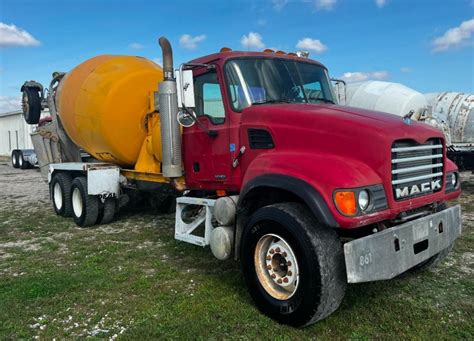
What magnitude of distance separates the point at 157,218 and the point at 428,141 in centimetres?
597

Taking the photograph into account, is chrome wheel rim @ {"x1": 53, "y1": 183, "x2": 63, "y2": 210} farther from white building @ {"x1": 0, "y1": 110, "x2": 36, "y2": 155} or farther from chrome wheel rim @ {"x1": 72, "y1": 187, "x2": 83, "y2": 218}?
white building @ {"x1": 0, "y1": 110, "x2": 36, "y2": 155}

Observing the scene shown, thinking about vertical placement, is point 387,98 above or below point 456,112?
above

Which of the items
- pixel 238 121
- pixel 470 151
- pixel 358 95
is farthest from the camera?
pixel 358 95

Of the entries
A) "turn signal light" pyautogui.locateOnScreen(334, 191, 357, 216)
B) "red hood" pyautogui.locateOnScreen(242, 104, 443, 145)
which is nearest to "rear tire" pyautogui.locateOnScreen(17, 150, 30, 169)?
"red hood" pyautogui.locateOnScreen(242, 104, 443, 145)

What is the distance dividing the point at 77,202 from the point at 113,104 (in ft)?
7.86

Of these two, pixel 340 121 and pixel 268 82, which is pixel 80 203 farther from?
pixel 340 121

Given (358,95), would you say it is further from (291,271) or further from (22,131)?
(22,131)

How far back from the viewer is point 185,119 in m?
5.19

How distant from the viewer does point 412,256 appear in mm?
4004

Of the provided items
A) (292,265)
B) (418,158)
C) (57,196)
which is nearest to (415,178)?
(418,158)

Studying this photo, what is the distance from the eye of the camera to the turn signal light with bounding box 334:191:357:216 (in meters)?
3.62

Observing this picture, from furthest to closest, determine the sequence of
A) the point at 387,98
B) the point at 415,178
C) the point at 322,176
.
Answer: the point at 387,98
the point at 415,178
the point at 322,176

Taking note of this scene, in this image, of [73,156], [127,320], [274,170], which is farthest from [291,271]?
[73,156]

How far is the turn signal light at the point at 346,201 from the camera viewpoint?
3621mm
